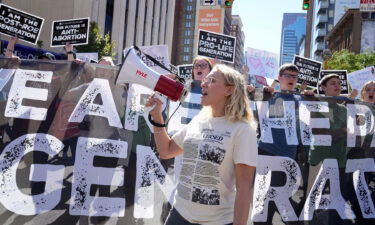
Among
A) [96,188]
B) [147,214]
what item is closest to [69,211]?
[96,188]

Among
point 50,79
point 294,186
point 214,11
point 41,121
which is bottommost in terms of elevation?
point 294,186

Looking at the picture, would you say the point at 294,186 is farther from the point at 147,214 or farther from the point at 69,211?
the point at 69,211

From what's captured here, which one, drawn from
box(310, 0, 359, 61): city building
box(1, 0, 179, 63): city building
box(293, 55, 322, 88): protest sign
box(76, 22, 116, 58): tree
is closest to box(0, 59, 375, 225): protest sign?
box(293, 55, 322, 88): protest sign

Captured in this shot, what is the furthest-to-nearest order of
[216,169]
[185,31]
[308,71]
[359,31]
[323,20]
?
[185,31]
[323,20]
[359,31]
[308,71]
[216,169]

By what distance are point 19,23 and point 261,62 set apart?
3860 millimetres

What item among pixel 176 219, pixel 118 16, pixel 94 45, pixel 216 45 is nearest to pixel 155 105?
pixel 176 219

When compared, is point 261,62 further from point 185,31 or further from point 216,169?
point 185,31

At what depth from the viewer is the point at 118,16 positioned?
132 ft

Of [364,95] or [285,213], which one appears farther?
[364,95]

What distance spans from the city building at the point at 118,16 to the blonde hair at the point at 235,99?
23.8m

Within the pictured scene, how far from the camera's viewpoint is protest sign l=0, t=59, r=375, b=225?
381 cm

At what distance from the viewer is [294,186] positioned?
→ 4238mm

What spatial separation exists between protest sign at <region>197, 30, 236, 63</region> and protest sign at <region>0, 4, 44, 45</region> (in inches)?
118

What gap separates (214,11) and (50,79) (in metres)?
26.7
